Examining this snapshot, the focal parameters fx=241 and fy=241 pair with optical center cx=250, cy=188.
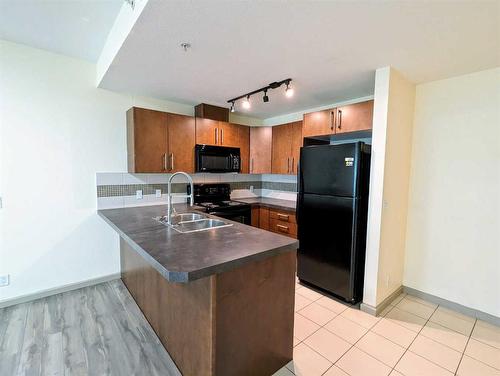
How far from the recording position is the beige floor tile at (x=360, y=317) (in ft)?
7.28

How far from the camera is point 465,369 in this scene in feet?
5.60

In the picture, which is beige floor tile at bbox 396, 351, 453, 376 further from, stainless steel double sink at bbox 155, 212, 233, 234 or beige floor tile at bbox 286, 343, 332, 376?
stainless steel double sink at bbox 155, 212, 233, 234

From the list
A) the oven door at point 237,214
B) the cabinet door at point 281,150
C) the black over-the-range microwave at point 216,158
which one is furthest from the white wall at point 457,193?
the black over-the-range microwave at point 216,158

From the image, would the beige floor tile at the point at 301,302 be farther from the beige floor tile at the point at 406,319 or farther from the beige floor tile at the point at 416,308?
the beige floor tile at the point at 416,308

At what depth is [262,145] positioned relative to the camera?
394 centimetres

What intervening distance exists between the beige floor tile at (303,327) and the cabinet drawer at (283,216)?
1305 millimetres

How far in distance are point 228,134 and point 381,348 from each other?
3023mm

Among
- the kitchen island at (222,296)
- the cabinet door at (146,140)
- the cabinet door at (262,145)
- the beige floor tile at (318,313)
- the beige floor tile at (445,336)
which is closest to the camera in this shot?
the kitchen island at (222,296)

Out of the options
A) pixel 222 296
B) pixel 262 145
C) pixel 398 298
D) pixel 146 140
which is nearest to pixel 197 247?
pixel 222 296

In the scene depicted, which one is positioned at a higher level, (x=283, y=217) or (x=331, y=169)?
(x=331, y=169)

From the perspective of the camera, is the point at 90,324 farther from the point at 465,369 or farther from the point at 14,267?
the point at 465,369

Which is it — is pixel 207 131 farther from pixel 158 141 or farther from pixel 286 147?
pixel 286 147

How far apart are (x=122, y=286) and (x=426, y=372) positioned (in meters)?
2.96

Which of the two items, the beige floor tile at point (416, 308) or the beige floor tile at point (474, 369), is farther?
the beige floor tile at point (416, 308)
